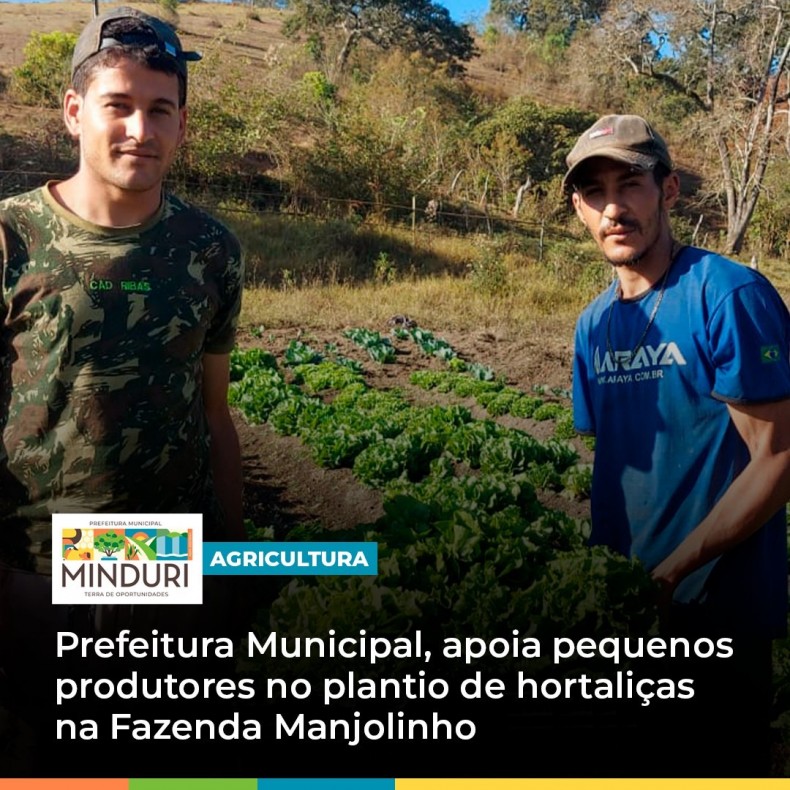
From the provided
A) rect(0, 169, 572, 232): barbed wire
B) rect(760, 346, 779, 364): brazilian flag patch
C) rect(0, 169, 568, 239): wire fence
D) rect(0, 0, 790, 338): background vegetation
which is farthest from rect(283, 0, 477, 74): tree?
rect(760, 346, 779, 364): brazilian flag patch

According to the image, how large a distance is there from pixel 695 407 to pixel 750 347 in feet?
0.89

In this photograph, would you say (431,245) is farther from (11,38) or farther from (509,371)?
(11,38)

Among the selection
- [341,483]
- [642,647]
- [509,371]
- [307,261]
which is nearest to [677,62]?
[307,261]

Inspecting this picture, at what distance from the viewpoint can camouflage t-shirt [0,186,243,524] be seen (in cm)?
238

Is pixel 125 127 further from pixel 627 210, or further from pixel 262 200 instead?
pixel 262 200

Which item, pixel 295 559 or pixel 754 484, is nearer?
pixel 754 484

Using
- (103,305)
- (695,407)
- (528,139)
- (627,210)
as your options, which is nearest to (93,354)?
(103,305)

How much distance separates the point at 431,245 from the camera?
857 inches

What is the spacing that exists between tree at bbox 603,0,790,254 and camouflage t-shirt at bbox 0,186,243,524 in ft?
97.4

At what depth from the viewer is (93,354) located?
2.42m

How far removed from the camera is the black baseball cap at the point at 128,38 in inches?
94.6

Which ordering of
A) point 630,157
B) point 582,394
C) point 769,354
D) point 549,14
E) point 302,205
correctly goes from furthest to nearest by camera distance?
point 549,14 → point 302,205 → point 582,394 → point 630,157 → point 769,354

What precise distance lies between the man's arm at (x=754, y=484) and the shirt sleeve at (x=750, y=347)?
50mm

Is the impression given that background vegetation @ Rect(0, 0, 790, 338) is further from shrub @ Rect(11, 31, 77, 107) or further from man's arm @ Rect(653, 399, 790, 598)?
man's arm @ Rect(653, 399, 790, 598)
